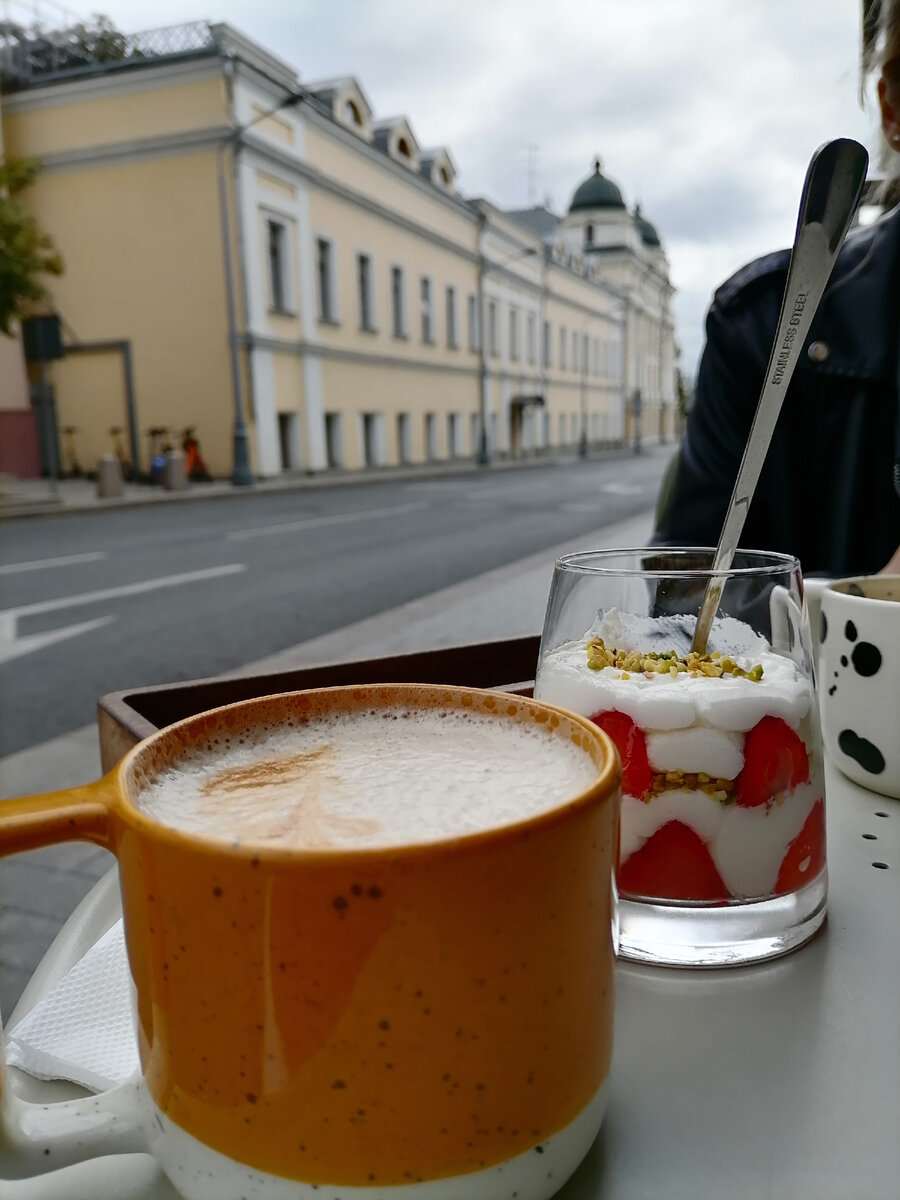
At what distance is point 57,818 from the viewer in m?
0.33

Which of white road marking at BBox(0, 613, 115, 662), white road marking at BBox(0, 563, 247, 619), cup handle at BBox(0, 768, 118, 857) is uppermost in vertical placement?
cup handle at BBox(0, 768, 118, 857)

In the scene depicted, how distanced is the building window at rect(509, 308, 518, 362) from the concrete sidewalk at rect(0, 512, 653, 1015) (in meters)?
21.2

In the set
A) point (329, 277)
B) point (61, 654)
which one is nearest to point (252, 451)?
point (329, 277)

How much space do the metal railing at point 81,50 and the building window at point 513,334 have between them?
13055 millimetres

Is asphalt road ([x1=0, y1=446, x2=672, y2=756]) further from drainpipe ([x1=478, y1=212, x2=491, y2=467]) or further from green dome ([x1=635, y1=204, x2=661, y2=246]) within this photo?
green dome ([x1=635, y1=204, x2=661, y2=246])

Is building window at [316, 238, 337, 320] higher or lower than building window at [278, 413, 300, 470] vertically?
higher

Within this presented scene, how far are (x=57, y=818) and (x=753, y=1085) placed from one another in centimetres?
29

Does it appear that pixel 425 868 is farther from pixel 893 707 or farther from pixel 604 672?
pixel 893 707

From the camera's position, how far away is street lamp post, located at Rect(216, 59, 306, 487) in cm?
1426

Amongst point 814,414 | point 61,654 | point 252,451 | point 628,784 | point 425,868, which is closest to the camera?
point 425,868

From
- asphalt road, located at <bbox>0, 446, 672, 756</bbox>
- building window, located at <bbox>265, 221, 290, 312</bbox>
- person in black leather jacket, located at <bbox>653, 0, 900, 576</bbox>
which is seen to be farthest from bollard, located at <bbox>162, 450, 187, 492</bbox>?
person in black leather jacket, located at <bbox>653, 0, 900, 576</bbox>

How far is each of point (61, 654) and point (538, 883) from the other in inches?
161

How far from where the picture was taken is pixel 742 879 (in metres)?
0.48

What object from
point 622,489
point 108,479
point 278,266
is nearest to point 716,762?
point 108,479
